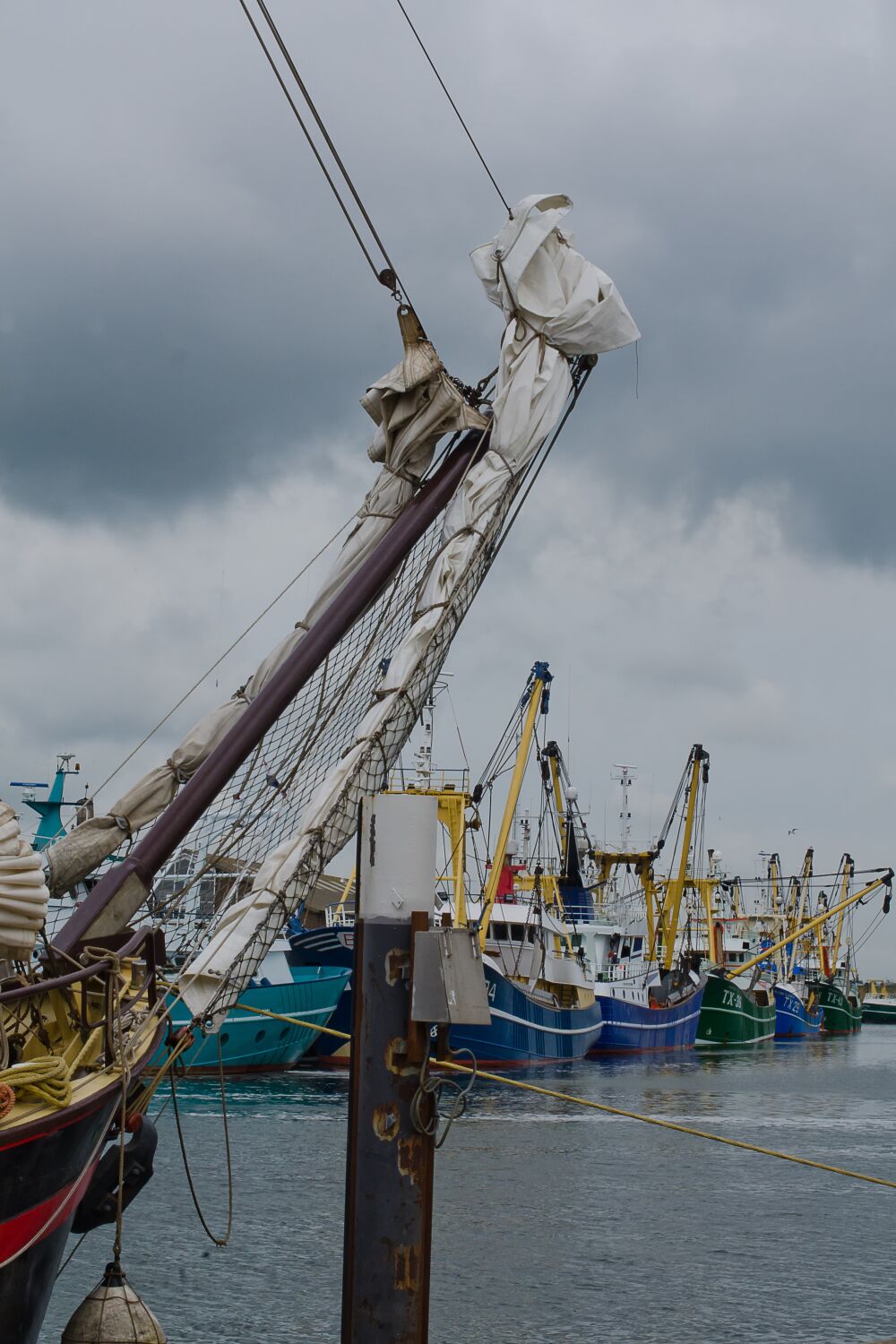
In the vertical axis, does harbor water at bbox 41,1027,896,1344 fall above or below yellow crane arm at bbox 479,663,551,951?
below

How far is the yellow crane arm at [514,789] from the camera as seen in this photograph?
46.3 m

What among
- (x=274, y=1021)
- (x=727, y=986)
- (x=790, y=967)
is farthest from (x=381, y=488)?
(x=790, y=967)

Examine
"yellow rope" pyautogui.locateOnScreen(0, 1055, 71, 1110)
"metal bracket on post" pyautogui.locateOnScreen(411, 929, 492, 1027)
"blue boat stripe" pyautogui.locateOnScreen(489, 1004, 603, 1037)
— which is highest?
"metal bracket on post" pyautogui.locateOnScreen(411, 929, 492, 1027)

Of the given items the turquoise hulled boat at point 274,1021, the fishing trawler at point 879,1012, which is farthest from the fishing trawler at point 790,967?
the turquoise hulled boat at point 274,1021

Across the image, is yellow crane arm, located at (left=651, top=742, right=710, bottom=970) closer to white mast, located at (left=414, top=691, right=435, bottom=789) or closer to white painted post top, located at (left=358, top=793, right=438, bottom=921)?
white mast, located at (left=414, top=691, right=435, bottom=789)

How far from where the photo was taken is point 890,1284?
1617cm

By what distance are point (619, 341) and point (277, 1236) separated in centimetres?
1232

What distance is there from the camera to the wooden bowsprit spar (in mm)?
10906

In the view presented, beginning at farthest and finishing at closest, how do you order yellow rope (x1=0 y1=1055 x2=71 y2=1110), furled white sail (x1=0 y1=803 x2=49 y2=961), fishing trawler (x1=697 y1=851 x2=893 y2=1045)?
fishing trawler (x1=697 y1=851 x2=893 y2=1045)
furled white sail (x1=0 y1=803 x2=49 y2=961)
yellow rope (x1=0 y1=1055 x2=71 y2=1110)

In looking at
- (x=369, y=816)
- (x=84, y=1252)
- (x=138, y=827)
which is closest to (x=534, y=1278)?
(x=84, y=1252)

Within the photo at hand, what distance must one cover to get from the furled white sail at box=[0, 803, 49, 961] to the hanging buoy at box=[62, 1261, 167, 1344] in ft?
6.56

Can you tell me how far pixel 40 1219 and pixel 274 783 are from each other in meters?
5.12

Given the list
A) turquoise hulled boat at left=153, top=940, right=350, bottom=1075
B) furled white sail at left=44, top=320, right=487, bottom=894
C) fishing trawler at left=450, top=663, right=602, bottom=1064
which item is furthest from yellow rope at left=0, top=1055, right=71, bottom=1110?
fishing trawler at left=450, top=663, right=602, bottom=1064

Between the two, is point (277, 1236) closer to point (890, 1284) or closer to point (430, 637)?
point (890, 1284)
